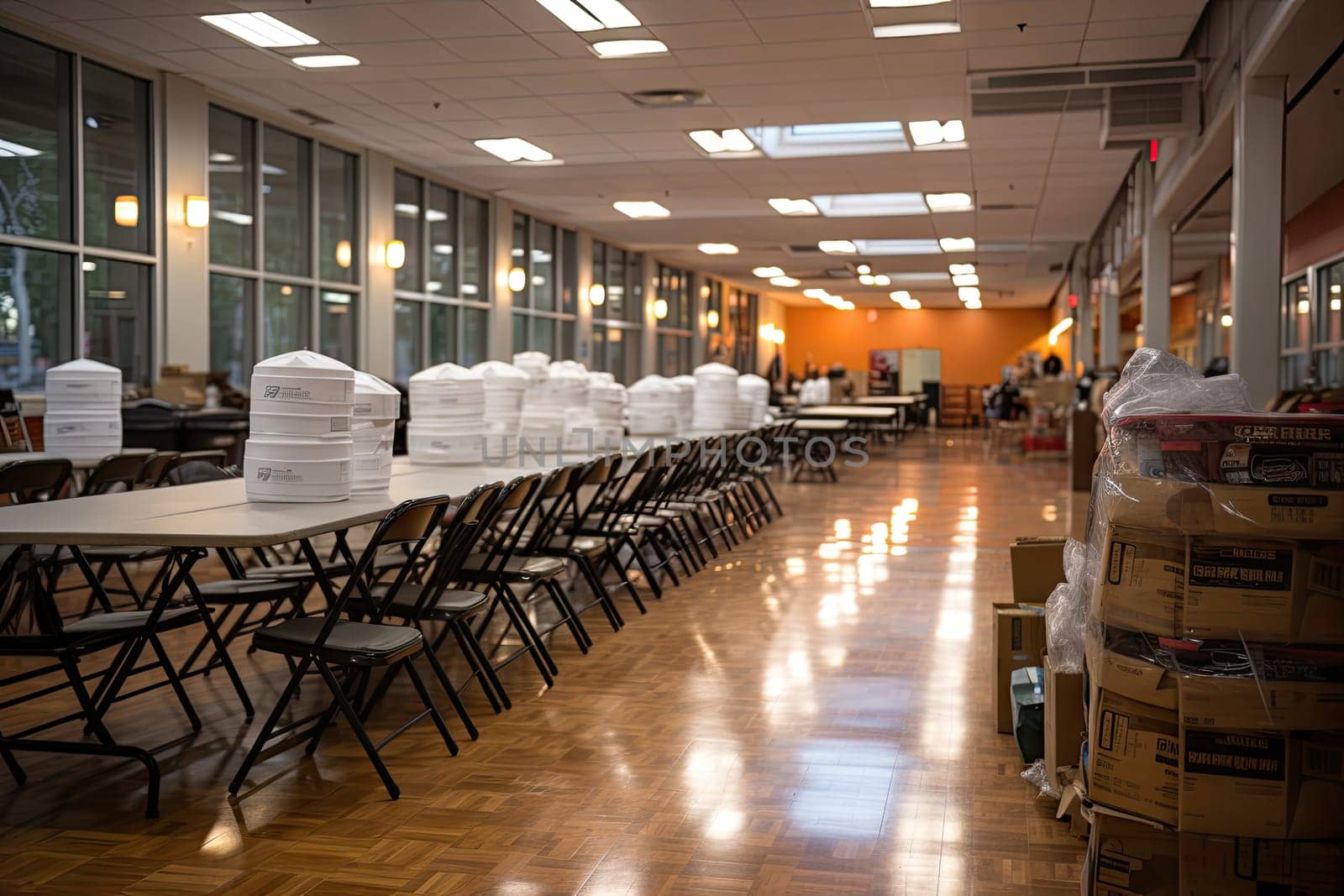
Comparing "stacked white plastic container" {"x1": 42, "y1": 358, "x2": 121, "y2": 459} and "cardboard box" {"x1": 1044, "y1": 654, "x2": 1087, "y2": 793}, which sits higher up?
"stacked white plastic container" {"x1": 42, "y1": 358, "x2": 121, "y2": 459}

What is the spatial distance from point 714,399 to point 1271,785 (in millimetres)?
8362

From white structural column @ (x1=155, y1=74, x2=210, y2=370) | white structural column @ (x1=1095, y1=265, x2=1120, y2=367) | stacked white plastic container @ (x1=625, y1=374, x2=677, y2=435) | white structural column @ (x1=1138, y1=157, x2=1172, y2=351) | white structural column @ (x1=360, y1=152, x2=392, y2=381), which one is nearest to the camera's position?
white structural column @ (x1=155, y1=74, x2=210, y2=370)

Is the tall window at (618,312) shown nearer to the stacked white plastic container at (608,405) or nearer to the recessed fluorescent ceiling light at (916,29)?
the stacked white plastic container at (608,405)

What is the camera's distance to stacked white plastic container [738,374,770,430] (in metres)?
11.2

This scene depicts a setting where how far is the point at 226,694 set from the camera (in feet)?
14.6

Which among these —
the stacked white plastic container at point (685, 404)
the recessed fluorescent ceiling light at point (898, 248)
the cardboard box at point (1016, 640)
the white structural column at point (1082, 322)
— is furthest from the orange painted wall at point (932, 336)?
the cardboard box at point (1016, 640)

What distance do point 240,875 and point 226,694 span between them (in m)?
1.72

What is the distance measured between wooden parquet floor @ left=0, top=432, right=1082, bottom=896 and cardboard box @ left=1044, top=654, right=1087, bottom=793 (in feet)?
0.65

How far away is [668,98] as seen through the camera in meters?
9.08

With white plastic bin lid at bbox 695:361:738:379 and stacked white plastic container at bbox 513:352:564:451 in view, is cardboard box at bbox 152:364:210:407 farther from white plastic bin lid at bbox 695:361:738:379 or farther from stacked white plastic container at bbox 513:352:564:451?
white plastic bin lid at bbox 695:361:738:379

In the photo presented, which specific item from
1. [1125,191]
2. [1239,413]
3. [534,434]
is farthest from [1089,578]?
[1125,191]

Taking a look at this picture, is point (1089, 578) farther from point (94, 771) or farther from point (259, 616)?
point (259, 616)

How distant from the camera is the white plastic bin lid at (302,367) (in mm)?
4203

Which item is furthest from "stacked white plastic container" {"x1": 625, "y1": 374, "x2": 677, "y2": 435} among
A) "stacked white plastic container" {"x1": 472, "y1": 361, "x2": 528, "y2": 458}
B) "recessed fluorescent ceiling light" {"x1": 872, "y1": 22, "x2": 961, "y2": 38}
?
"recessed fluorescent ceiling light" {"x1": 872, "y1": 22, "x2": 961, "y2": 38}
